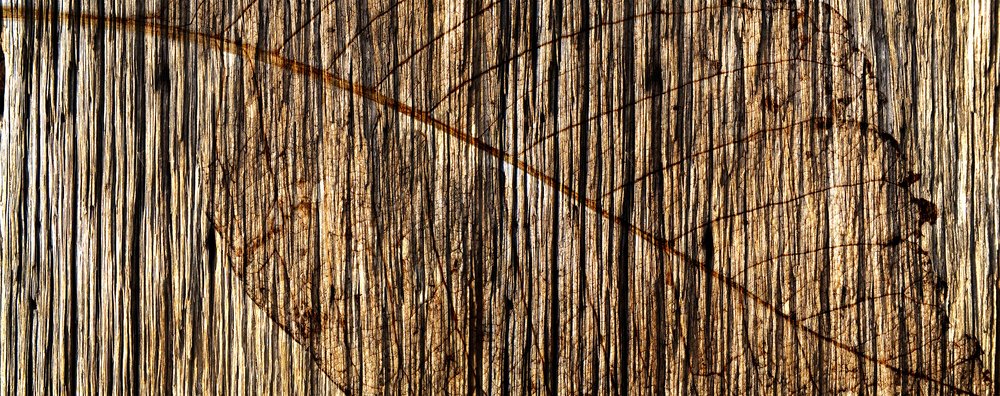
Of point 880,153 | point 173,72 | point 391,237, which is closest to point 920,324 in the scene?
point 880,153

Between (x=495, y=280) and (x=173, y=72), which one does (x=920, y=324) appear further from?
(x=173, y=72)

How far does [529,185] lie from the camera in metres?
1.05

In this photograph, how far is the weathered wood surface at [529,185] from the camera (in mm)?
1036

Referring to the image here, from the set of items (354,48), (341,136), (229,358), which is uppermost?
(354,48)

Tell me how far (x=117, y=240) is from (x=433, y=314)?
49 centimetres

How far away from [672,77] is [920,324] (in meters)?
0.51

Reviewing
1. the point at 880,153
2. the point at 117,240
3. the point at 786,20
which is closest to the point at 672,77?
the point at 786,20

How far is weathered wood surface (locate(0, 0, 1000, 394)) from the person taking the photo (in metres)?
1.04

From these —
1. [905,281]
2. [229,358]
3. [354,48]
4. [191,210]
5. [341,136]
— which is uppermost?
[354,48]

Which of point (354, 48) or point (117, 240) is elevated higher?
point (354, 48)

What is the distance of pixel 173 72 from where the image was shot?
41.7 inches

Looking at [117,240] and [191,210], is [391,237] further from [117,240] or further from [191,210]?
[117,240]

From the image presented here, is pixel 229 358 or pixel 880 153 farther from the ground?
pixel 880 153

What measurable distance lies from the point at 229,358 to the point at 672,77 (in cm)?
79
